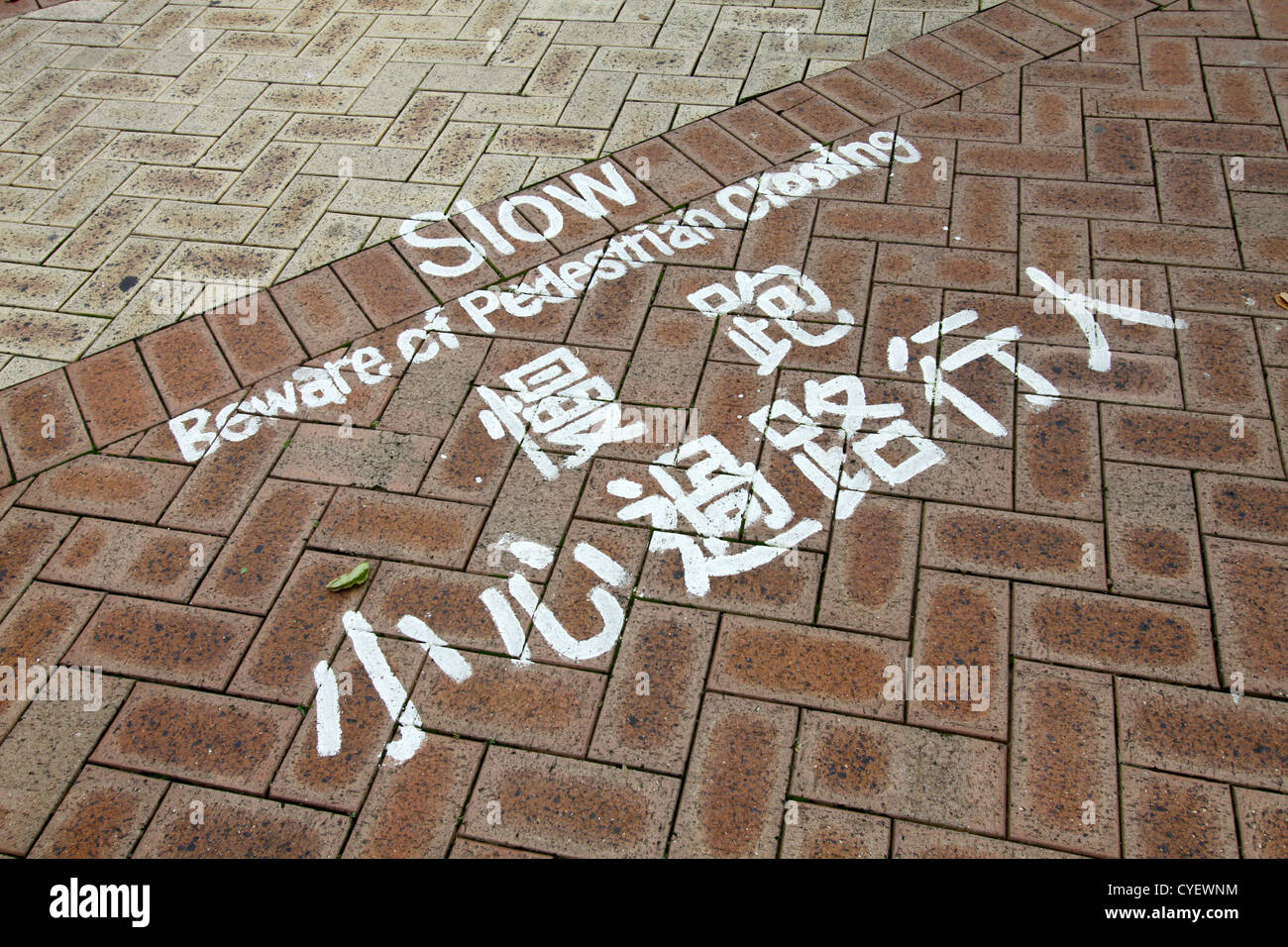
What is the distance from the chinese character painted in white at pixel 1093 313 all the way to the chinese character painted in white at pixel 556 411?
1.46 m

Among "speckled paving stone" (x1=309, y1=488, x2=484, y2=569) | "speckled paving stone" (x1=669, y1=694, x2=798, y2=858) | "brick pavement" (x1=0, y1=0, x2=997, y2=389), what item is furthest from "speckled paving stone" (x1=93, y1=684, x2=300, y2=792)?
"brick pavement" (x1=0, y1=0, x2=997, y2=389)

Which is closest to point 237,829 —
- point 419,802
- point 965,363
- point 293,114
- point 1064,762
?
point 419,802

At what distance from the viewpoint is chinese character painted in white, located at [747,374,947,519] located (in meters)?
2.70

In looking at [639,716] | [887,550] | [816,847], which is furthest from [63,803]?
[887,550]

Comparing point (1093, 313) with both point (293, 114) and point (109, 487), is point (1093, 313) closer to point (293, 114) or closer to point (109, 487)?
point (109, 487)

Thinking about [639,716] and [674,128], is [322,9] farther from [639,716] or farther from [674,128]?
[639,716]

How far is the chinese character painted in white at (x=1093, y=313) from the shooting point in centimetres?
297

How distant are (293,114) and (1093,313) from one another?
3436 mm

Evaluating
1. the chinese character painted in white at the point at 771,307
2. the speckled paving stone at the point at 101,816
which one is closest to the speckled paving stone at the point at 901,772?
the chinese character painted in white at the point at 771,307

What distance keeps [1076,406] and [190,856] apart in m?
2.66

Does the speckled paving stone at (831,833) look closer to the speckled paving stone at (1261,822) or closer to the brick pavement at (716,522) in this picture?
the brick pavement at (716,522)

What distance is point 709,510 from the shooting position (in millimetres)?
2656

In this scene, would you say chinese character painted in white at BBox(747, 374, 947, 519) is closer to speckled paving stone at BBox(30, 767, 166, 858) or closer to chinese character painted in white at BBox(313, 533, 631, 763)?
chinese character painted in white at BBox(313, 533, 631, 763)

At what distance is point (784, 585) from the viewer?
2.48 metres
